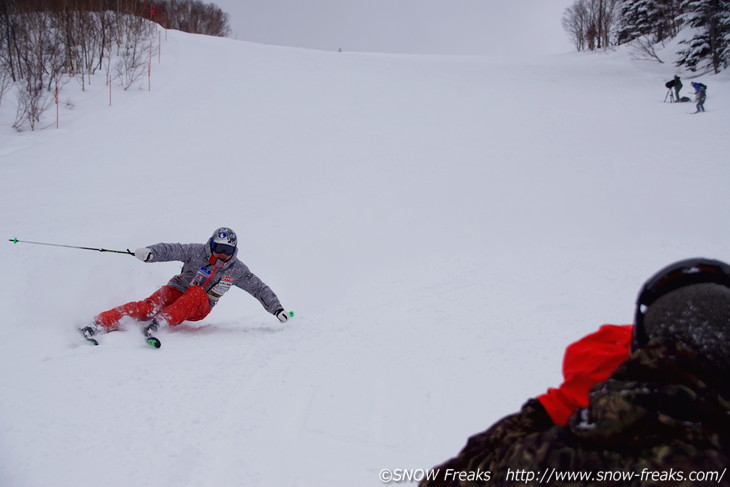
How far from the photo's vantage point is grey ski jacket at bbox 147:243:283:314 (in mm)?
5215

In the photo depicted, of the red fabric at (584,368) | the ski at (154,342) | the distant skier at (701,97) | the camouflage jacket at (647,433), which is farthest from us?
the distant skier at (701,97)

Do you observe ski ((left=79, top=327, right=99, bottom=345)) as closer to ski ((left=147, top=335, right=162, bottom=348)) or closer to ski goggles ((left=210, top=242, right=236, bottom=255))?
ski ((left=147, top=335, right=162, bottom=348))

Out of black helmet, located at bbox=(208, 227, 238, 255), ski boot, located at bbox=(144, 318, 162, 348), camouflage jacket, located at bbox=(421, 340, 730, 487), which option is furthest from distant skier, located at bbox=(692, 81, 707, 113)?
camouflage jacket, located at bbox=(421, 340, 730, 487)

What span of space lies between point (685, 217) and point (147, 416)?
8.93 meters

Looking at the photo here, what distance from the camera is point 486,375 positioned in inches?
146

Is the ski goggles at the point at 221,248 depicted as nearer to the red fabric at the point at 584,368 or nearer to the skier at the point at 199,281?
the skier at the point at 199,281

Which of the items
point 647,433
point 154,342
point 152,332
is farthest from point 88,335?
point 647,433

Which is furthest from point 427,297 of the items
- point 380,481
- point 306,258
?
point 380,481

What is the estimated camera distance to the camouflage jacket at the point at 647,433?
85 centimetres

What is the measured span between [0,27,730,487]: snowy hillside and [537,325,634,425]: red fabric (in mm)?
1534

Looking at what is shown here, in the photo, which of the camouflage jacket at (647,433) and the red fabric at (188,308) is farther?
the red fabric at (188,308)

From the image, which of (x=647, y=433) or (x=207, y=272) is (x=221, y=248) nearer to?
(x=207, y=272)

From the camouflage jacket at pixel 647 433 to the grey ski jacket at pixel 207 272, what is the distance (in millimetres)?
4562

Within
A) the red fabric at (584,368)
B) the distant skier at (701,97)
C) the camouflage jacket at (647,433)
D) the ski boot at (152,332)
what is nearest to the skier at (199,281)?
the ski boot at (152,332)
